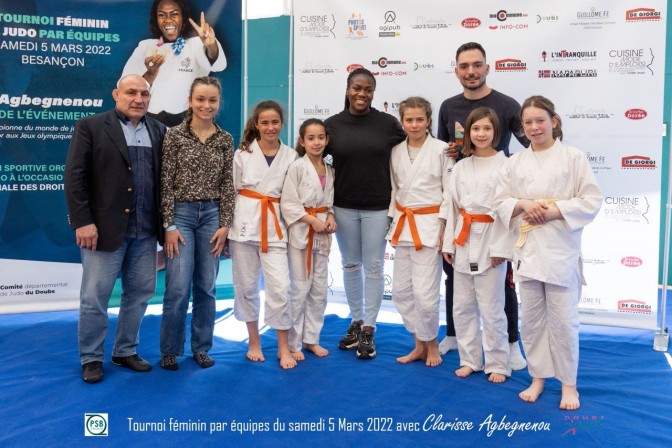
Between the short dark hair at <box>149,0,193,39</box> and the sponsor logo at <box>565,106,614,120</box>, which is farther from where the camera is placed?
the short dark hair at <box>149,0,193,39</box>

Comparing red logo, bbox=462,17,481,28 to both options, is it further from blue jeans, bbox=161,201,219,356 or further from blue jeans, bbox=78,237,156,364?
blue jeans, bbox=78,237,156,364

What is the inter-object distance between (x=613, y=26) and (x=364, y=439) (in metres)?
3.07

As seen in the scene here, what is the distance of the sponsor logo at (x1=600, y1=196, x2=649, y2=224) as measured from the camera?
3.89 m

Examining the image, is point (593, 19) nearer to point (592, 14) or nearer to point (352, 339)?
point (592, 14)

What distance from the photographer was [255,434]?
8.11 ft

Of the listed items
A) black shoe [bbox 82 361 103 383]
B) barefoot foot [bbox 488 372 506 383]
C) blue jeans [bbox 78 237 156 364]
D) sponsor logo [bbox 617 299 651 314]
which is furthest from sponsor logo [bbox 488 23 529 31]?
black shoe [bbox 82 361 103 383]

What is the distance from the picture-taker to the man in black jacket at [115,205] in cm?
288

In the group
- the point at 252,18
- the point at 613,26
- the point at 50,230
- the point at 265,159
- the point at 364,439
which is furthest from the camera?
the point at 252,18

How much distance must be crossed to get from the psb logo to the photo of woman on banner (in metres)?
2.37

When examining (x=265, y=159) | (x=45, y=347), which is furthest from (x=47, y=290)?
(x=265, y=159)

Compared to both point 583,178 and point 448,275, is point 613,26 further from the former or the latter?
point 448,275

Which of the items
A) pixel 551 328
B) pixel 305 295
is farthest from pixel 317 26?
pixel 551 328

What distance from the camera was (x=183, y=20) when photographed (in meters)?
4.25

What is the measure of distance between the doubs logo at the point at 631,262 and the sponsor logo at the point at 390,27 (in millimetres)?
2232
